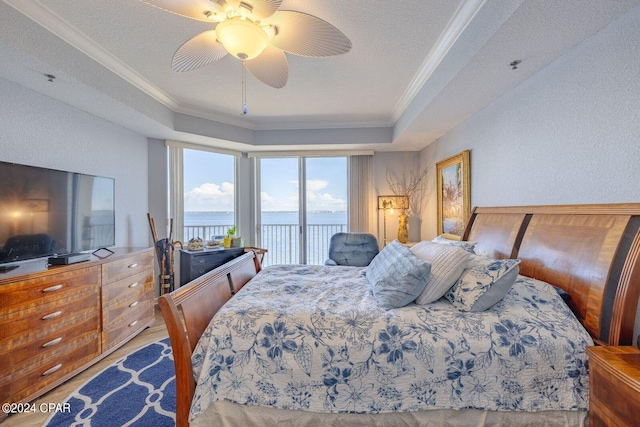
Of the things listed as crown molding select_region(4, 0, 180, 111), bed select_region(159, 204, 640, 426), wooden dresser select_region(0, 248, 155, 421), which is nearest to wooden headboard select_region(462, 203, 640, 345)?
bed select_region(159, 204, 640, 426)

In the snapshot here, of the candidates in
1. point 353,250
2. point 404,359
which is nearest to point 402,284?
point 404,359

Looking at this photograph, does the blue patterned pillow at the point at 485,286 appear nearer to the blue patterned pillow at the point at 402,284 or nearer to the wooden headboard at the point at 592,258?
the blue patterned pillow at the point at 402,284

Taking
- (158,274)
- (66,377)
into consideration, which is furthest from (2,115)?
(158,274)

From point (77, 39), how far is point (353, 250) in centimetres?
330

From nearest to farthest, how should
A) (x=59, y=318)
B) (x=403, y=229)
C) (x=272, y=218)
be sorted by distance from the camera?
1. (x=59, y=318)
2. (x=403, y=229)
3. (x=272, y=218)

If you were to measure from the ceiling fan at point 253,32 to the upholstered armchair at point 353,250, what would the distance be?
2365 mm

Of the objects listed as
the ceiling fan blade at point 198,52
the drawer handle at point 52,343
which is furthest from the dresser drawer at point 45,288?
the ceiling fan blade at point 198,52

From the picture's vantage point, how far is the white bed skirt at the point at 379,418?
1.23 m

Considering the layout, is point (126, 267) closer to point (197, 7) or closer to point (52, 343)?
point (52, 343)

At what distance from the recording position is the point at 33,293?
1754 millimetres

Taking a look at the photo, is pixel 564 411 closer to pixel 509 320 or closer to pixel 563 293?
pixel 509 320

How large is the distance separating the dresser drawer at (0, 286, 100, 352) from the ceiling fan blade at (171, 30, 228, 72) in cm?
190

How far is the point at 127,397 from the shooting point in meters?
1.81

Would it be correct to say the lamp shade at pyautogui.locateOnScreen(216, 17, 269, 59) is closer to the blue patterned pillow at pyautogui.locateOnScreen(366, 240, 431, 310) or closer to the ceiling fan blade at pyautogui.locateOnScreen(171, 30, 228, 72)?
the ceiling fan blade at pyautogui.locateOnScreen(171, 30, 228, 72)
